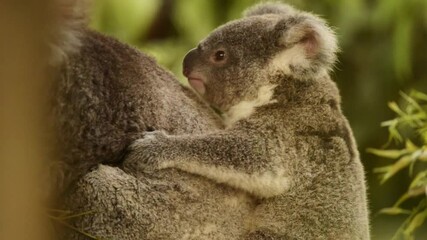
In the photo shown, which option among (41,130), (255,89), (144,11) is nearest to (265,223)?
(255,89)

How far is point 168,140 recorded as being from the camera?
264 cm

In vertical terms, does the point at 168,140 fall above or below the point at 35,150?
above

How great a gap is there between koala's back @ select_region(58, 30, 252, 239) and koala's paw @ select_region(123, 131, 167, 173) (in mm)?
24

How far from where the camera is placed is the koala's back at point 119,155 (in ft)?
7.84

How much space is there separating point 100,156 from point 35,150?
1.15 metres

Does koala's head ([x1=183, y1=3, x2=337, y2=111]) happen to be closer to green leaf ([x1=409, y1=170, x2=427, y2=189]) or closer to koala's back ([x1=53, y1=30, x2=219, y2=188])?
koala's back ([x1=53, y1=30, x2=219, y2=188])

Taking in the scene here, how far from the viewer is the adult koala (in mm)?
2371

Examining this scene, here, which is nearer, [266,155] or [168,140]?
[168,140]

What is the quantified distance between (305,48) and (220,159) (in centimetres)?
58

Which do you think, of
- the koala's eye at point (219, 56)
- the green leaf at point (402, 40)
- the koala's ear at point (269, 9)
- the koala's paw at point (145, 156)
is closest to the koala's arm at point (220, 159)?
the koala's paw at point (145, 156)

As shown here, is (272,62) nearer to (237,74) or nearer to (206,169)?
(237,74)

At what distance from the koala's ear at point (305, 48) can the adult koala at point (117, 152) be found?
20.8 inches

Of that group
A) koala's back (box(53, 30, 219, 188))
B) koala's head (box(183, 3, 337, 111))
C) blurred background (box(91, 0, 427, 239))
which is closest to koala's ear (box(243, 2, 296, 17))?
koala's head (box(183, 3, 337, 111))

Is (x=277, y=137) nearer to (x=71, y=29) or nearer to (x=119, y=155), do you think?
Answer: (x=119, y=155)
